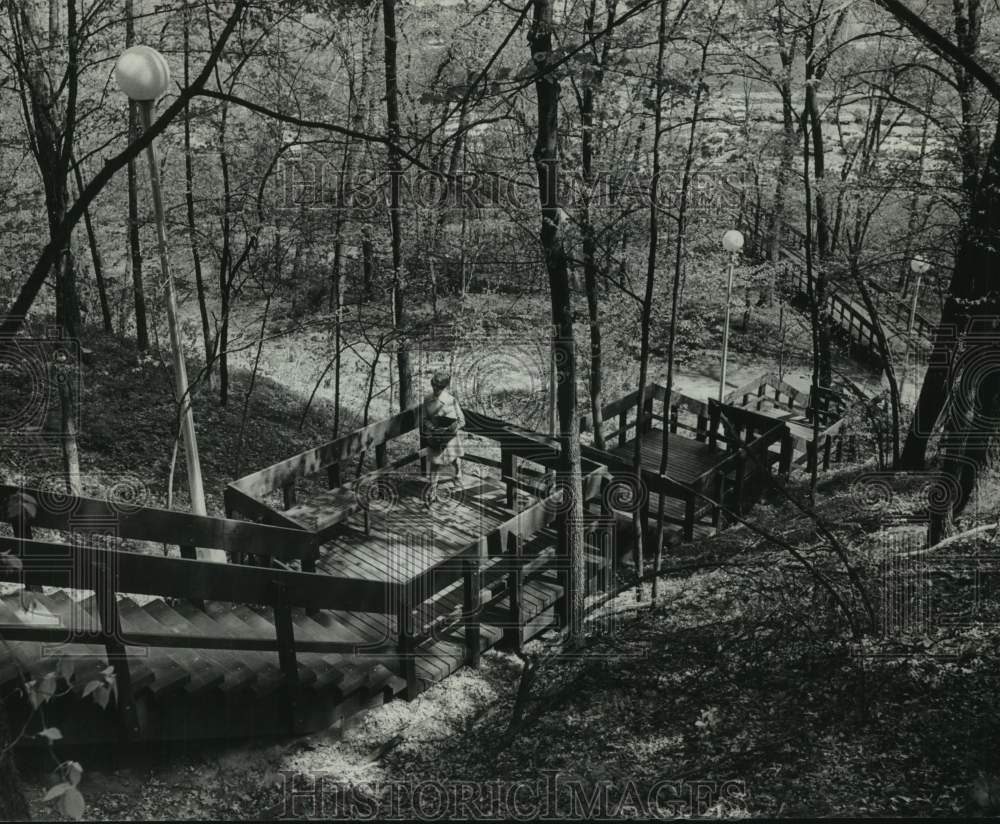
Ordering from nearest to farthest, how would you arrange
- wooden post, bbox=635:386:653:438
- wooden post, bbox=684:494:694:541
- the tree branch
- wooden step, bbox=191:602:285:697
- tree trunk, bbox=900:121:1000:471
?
1. the tree branch
2. wooden step, bbox=191:602:285:697
3. tree trunk, bbox=900:121:1000:471
4. wooden post, bbox=684:494:694:541
5. wooden post, bbox=635:386:653:438

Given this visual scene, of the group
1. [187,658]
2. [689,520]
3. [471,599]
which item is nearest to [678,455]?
[689,520]

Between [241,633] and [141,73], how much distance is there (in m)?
4.35

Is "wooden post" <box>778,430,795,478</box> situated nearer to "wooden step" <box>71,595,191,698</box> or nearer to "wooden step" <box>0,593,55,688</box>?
"wooden step" <box>71,595,191,698</box>

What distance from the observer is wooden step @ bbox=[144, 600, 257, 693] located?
5.62 m

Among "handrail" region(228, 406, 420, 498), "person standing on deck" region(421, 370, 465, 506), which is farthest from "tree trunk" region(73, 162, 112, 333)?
"person standing on deck" region(421, 370, 465, 506)

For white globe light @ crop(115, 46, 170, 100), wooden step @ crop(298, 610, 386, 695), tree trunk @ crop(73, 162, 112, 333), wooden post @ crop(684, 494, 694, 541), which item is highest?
white globe light @ crop(115, 46, 170, 100)

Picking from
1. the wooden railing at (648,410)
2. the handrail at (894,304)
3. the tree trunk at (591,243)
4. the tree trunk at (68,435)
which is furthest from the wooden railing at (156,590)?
the handrail at (894,304)

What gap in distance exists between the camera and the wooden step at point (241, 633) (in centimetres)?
578

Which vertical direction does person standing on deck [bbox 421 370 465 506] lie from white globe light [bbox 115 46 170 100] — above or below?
below

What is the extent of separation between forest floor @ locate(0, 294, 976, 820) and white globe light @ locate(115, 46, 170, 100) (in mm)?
4775

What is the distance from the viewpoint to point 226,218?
1251 centimetres

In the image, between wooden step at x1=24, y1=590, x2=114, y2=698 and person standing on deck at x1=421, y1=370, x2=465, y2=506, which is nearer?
wooden step at x1=24, y1=590, x2=114, y2=698

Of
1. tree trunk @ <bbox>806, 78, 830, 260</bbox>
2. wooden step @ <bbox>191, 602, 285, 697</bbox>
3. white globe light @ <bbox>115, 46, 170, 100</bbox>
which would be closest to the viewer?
wooden step @ <bbox>191, 602, 285, 697</bbox>

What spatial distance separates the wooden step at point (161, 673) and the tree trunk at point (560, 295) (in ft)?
11.6
